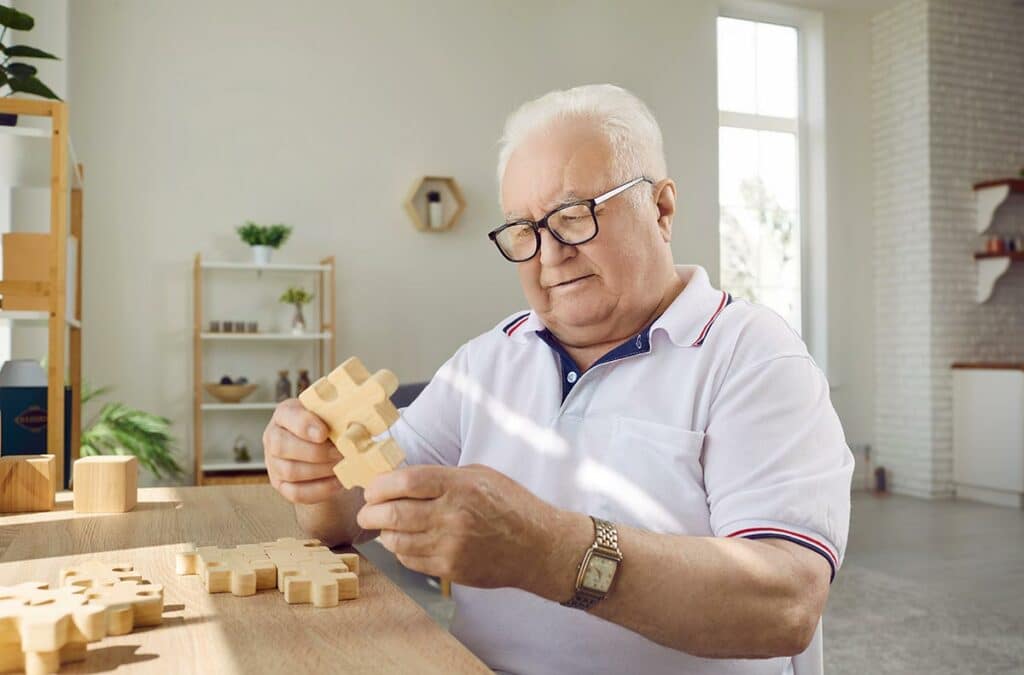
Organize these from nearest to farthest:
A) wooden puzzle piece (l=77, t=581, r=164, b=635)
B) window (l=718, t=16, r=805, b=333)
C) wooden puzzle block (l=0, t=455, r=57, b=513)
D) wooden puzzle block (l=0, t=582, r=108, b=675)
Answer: wooden puzzle block (l=0, t=582, r=108, b=675) → wooden puzzle piece (l=77, t=581, r=164, b=635) → wooden puzzle block (l=0, t=455, r=57, b=513) → window (l=718, t=16, r=805, b=333)

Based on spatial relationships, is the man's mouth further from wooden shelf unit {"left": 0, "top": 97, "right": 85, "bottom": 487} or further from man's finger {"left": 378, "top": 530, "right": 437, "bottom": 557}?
wooden shelf unit {"left": 0, "top": 97, "right": 85, "bottom": 487}

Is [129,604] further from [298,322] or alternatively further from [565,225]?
[298,322]

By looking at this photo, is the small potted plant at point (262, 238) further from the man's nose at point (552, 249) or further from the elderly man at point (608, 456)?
the man's nose at point (552, 249)

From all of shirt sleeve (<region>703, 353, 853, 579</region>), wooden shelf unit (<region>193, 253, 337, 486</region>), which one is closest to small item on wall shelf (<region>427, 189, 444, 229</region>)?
wooden shelf unit (<region>193, 253, 337, 486</region>)

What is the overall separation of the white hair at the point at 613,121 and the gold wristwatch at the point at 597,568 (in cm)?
63

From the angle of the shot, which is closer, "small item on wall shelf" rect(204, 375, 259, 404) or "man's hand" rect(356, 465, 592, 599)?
"man's hand" rect(356, 465, 592, 599)

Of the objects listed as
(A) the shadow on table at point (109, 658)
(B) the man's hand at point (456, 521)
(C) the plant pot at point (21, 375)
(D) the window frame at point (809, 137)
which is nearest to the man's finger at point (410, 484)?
(B) the man's hand at point (456, 521)

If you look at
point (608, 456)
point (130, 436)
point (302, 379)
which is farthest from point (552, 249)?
point (302, 379)

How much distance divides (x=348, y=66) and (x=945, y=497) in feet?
17.2

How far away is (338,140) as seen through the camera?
588 cm

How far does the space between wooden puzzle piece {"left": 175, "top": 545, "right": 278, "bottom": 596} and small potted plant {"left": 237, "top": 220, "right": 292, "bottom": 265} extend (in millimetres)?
4425

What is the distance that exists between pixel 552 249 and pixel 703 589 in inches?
23.4

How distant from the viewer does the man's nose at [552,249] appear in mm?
1388

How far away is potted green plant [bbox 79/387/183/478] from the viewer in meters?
4.75
